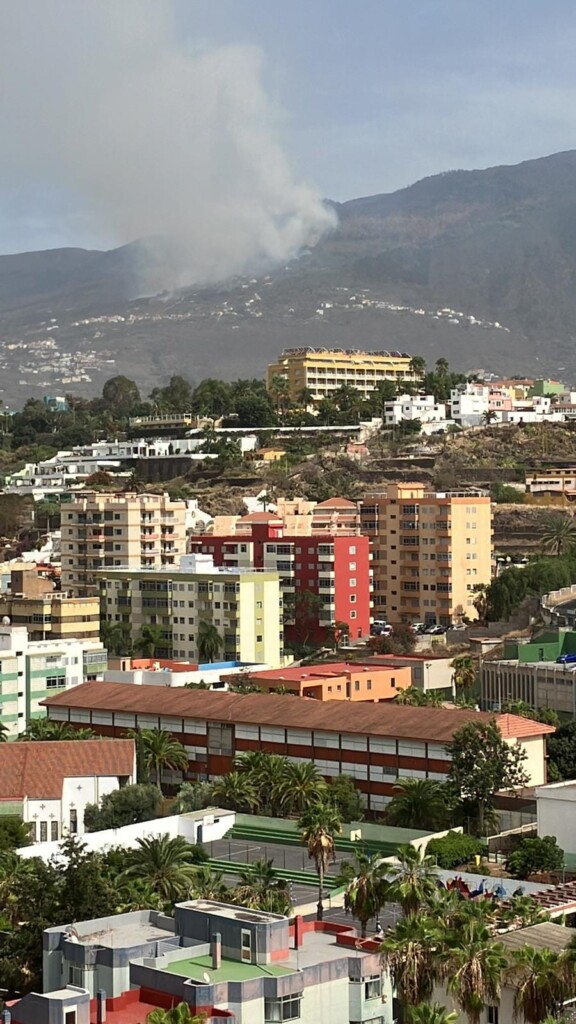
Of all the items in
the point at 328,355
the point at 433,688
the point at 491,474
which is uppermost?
the point at 328,355

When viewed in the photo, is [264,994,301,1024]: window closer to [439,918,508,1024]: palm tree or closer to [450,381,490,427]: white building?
[439,918,508,1024]: palm tree

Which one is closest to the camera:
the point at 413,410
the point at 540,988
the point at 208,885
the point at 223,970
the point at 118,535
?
the point at 223,970

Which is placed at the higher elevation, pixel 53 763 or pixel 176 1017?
pixel 176 1017

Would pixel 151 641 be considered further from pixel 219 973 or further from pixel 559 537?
pixel 219 973

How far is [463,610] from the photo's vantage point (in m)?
91.6

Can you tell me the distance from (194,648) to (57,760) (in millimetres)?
29938

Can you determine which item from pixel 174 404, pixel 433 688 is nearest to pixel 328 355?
pixel 174 404

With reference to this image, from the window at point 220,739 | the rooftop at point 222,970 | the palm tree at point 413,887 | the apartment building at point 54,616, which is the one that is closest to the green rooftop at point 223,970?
the rooftop at point 222,970

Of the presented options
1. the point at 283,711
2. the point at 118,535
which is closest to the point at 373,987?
the point at 283,711

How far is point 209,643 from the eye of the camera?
78000 mm

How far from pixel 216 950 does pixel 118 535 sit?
6483cm

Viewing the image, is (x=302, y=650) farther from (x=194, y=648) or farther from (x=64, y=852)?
(x=64, y=852)

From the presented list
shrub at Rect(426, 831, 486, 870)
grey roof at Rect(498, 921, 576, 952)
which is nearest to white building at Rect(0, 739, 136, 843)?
shrub at Rect(426, 831, 486, 870)

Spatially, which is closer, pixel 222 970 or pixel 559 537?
pixel 222 970
